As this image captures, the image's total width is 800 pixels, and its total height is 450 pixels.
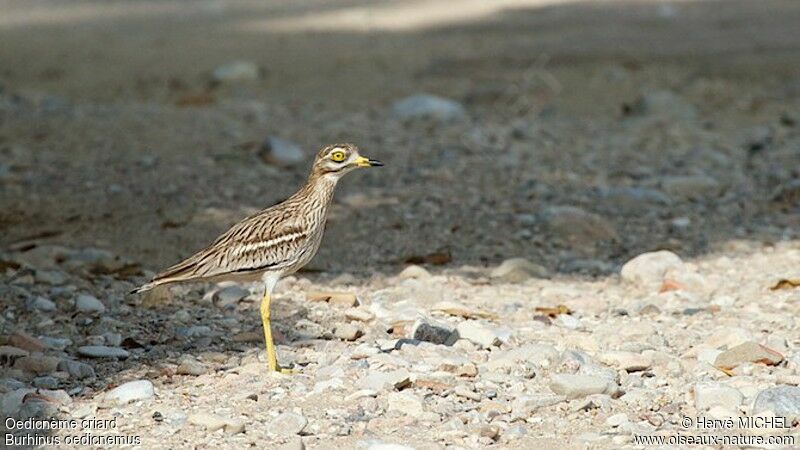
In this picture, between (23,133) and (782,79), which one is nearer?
(23,133)

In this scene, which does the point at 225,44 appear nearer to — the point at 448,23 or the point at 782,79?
the point at 448,23

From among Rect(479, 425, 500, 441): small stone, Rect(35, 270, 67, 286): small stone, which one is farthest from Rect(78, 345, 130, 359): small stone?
Rect(479, 425, 500, 441): small stone

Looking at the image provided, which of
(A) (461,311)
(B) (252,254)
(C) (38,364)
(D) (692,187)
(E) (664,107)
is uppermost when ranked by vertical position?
(B) (252,254)

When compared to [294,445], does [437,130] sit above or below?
below

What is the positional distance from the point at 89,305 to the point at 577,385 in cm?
237

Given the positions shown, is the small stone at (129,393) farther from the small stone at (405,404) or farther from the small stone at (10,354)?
the small stone at (405,404)

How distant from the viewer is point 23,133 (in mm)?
11102

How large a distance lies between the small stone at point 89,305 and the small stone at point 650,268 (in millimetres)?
2699

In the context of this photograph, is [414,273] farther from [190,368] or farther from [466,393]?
[466,393]

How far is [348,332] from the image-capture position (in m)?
6.33

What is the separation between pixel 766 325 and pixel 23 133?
6.31 m

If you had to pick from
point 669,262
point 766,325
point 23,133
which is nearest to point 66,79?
point 23,133

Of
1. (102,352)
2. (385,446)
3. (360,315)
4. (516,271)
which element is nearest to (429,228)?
(516,271)

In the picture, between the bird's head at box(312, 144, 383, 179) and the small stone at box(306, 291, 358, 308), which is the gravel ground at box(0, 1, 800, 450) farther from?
the bird's head at box(312, 144, 383, 179)
